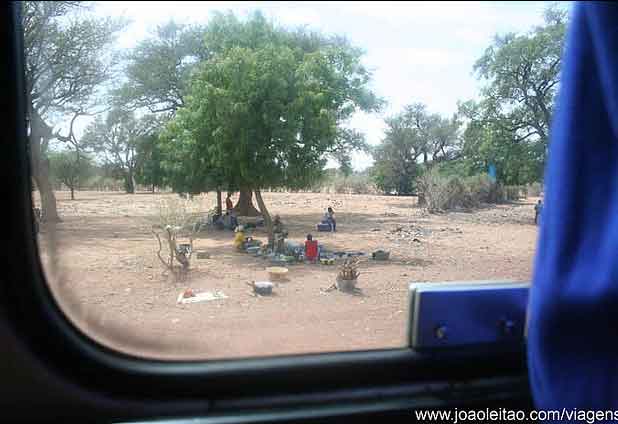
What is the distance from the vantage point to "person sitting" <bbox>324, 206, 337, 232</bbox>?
6.28 m

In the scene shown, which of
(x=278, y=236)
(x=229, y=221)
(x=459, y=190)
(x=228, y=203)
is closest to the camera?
(x=459, y=190)

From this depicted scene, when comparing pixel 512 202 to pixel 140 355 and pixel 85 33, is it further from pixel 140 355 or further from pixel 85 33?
pixel 85 33

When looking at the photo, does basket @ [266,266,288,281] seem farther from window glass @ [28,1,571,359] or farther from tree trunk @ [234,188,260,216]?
tree trunk @ [234,188,260,216]

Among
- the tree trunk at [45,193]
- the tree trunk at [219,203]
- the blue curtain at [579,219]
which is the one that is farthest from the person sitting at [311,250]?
the blue curtain at [579,219]

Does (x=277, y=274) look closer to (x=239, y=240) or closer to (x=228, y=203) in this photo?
(x=239, y=240)

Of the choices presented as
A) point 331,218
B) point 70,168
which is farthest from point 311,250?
point 70,168

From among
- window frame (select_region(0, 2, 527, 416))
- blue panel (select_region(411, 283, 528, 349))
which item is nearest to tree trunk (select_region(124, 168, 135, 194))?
window frame (select_region(0, 2, 527, 416))

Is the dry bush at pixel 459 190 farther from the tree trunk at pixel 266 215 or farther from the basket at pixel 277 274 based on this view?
the tree trunk at pixel 266 215

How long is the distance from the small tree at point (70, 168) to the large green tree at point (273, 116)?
3620 millimetres

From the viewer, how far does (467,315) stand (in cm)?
215

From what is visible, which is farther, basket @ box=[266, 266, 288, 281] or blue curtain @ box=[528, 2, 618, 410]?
basket @ box=[266, 266, 288, 281]

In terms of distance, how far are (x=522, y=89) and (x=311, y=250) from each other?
3.19 m

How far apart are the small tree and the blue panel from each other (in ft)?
6.87

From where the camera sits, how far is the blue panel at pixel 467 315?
209cm
